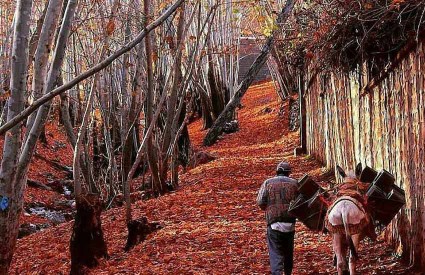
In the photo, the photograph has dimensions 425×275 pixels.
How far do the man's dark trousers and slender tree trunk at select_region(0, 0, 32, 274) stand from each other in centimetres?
300

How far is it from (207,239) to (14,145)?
16.2ft

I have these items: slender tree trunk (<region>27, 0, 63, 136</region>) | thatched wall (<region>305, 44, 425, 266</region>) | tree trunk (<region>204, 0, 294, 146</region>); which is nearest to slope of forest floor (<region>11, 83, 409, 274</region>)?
thatched wall (<region>305, 44, 425, 266</region>)

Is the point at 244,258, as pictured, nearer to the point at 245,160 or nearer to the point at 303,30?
the point at 303,30

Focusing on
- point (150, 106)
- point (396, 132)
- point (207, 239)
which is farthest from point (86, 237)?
point (396, 132)

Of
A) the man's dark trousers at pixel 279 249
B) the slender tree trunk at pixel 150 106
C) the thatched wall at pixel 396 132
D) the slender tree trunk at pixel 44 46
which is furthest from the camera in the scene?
the slender tree trunk at pixel 150 106

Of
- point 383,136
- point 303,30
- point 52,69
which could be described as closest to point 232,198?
point 303,30

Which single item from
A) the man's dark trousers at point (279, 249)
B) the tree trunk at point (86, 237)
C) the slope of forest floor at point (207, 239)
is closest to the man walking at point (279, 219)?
the man's dark trousers at point (279, 249)

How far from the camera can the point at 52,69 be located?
6.61 m

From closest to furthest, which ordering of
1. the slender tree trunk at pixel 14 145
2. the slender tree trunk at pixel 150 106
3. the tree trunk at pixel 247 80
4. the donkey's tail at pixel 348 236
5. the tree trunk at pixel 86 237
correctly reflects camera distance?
the slender tree trunk at pixel 14 145 < the donkey's tail at pixel 348 236 < the tree trunk at pixel 86 237 < the slender tree trunk at pixel 150 106 < the tree trunk at pixel 247 80

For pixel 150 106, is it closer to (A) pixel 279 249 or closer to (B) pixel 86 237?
(B) pixel 86 237

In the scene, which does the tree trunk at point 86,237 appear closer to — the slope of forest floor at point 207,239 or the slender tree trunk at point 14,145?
the slope of forest floor at point 207,239

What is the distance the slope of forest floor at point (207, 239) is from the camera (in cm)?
896

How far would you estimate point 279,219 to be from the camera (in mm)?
7852

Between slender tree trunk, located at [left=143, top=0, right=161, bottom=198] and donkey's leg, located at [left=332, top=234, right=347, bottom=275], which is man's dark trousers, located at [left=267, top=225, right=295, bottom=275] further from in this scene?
slender tree trunk, located at [left=143, top=0, right=161, bottom=198]
